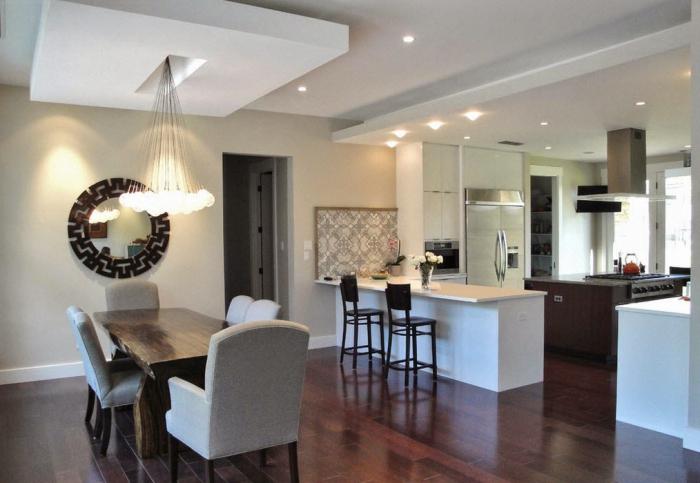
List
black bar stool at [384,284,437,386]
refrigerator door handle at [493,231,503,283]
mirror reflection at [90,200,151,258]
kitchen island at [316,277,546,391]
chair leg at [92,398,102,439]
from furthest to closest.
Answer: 1. refrigerator door handle at [493,231,503,283]
2. mirror reflection at [90,200,151,258]
3. black bar stool at [384,284,437,386]
4. kitchen island at [316,277,546,391]
5. chair leg at [92,398,102,439]

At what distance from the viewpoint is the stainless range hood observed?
596 cm

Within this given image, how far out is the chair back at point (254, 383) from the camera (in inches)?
104

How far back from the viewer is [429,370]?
223 inches

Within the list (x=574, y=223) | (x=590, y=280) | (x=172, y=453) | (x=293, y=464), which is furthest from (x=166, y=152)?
(x=574, y=223)

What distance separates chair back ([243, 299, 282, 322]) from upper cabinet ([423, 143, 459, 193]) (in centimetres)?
354

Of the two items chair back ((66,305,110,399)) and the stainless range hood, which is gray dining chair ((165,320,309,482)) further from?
the stainless range hood

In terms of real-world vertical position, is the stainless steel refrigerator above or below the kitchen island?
above

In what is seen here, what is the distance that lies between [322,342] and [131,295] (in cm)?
253

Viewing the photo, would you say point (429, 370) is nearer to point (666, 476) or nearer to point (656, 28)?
point (666, 476)

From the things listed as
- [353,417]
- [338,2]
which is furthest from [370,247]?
[338,2]

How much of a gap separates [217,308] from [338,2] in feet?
12.8

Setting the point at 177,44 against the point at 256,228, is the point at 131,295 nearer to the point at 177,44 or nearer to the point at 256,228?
the point at 177,44

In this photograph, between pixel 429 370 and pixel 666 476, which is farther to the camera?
pixel 429 370

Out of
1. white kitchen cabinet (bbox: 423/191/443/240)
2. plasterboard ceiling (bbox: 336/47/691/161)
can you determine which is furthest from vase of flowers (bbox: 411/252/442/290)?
white kitchen cabinet (bbox: 423/191/443/240)
